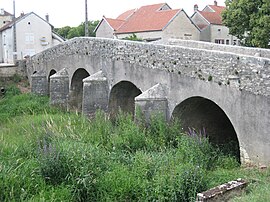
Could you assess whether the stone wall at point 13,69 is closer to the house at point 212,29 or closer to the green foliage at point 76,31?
the house at point 212,29

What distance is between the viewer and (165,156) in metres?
9.16

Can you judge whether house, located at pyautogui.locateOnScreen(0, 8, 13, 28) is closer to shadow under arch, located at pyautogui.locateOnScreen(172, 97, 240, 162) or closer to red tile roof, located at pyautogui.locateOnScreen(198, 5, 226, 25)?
red tile roof, located at pyautogui.locateOnScreen(198, 5, 226, 25)

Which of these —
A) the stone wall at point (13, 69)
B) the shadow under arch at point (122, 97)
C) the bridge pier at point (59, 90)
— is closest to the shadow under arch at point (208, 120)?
the shadow under arch at point (122, 97)

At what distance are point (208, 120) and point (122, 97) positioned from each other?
416cm

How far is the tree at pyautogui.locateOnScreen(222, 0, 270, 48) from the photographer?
2076 cm

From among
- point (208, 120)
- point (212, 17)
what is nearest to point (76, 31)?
point (212, 17)

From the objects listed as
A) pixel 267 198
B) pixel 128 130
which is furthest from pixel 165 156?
pixel 267 198

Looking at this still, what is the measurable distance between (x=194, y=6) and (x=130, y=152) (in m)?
30.2

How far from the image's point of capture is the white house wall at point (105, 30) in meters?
33.7

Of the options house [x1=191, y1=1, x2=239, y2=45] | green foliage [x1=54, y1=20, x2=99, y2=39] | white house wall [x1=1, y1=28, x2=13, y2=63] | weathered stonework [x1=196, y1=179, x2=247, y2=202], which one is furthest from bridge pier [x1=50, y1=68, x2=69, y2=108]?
green foliage [x1=54, y1=20, x2=99, y2=39]

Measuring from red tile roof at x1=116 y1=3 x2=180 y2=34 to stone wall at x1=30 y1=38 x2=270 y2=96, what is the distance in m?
15.4

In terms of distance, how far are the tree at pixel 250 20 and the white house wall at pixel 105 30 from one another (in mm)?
12276

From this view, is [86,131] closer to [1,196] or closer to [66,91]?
[1,196]

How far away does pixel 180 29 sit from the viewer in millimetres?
31266
